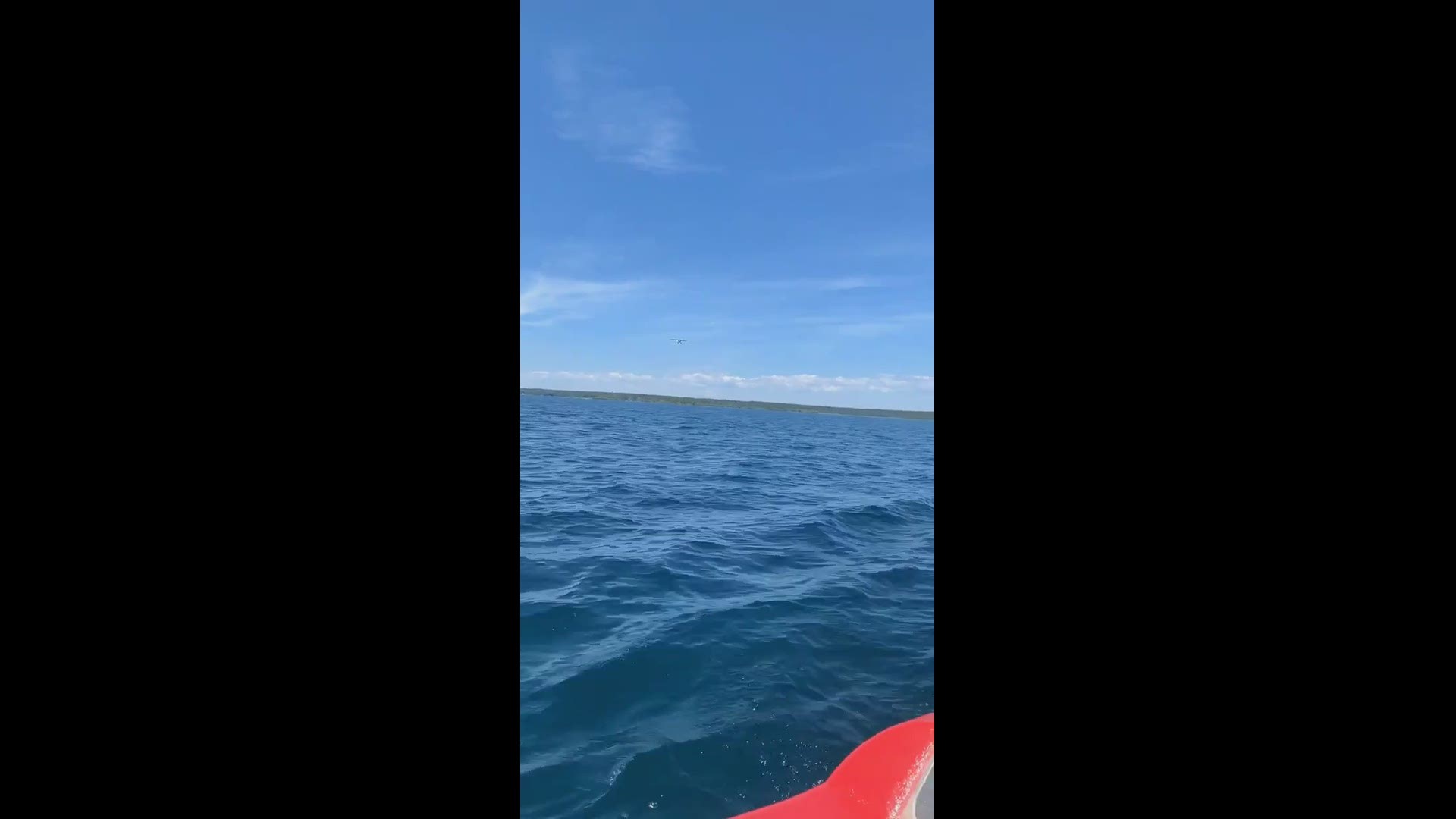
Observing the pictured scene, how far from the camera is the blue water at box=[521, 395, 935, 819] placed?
4.06 m

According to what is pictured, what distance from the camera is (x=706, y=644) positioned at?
19.3 ft

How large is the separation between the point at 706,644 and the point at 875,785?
2514 millimetres

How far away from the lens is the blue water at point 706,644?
406cm

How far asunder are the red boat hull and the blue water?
1.24ft

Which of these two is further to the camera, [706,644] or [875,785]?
[706,644]

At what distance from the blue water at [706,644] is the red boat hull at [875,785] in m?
0.38

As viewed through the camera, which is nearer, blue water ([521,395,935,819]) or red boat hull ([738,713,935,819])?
red boat hull ([738,713,935,819])

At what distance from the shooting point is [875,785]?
3.65m
